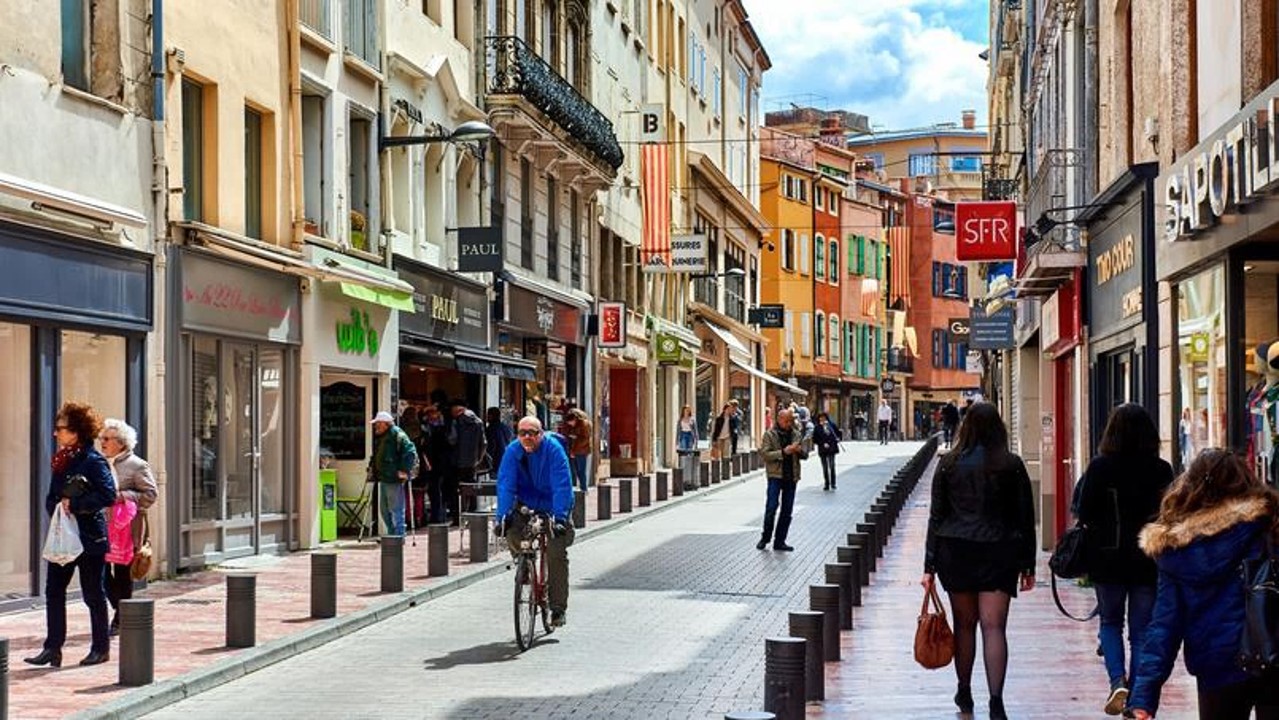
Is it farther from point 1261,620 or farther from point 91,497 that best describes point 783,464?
point 1261,620

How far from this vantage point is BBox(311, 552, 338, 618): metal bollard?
1445cm

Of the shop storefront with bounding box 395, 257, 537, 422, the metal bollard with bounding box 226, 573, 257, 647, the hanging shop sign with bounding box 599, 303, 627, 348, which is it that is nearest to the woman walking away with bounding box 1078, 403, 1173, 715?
the metal bollard with bounding box 226, 573, 257, 647

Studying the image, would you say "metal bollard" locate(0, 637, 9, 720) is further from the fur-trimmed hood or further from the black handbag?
the black handbag

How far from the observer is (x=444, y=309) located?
27.1m

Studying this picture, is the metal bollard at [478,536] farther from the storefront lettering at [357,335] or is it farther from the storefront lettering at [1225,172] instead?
the storefront lettering at [1225,172]

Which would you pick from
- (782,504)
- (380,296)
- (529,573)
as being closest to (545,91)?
(380,296)

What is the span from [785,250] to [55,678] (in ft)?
222

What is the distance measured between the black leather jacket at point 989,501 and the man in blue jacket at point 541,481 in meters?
4.42

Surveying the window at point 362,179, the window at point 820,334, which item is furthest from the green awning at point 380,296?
the window at point 820,334

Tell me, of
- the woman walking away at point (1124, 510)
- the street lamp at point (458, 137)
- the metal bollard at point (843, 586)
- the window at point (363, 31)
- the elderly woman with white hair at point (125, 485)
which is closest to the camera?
the woman walking away at point (1124, 510)

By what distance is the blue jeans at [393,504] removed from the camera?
21094 mm

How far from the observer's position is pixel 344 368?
22.6 m

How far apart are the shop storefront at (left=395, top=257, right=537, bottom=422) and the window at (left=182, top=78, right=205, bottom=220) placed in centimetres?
611

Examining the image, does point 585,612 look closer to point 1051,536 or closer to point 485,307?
point 1051,536
